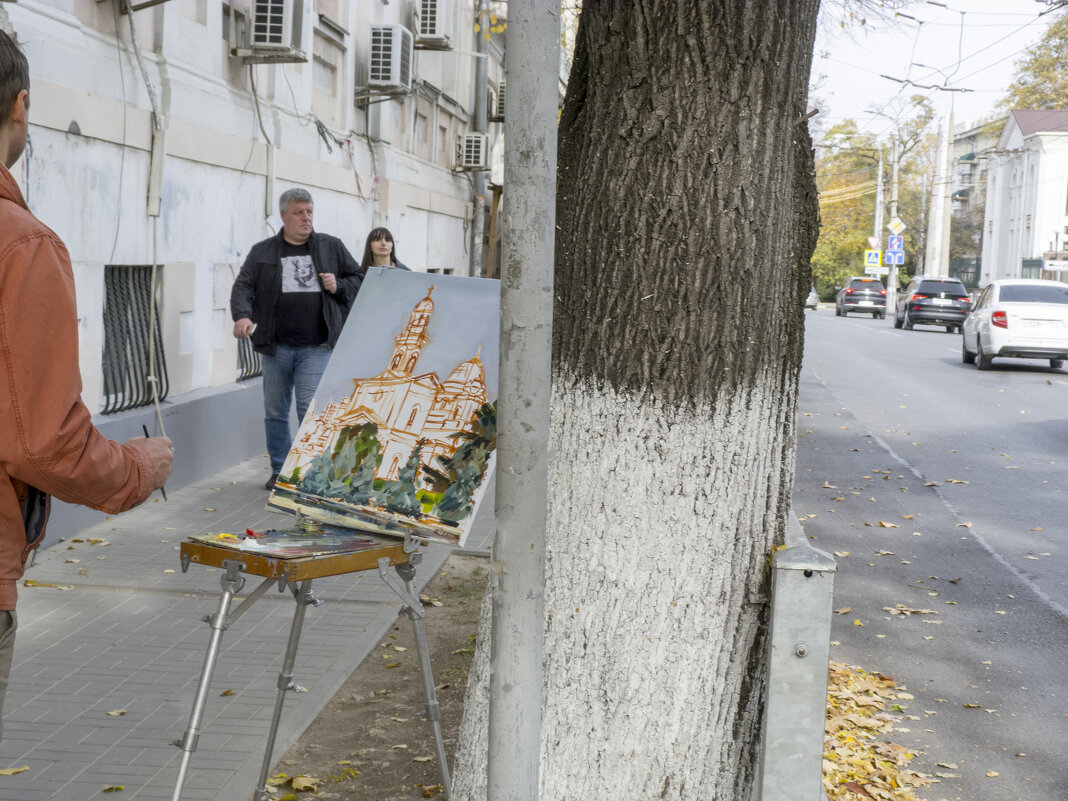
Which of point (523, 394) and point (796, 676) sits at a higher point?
point (523, 394)

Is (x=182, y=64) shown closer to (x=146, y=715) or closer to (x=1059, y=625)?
(x=146, y=715)

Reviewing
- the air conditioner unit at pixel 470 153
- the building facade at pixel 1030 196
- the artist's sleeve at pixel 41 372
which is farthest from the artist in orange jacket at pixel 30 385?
the building facade at pixel 1030 196

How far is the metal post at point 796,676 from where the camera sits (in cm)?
301

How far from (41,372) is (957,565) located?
674 cm

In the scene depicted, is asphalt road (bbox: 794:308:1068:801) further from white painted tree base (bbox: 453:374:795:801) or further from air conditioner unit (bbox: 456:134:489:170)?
air conditioner unit (bbox: 456:134:489:170)

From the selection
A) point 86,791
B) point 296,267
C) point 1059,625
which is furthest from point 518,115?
point 296,267

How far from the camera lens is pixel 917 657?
6.00 m

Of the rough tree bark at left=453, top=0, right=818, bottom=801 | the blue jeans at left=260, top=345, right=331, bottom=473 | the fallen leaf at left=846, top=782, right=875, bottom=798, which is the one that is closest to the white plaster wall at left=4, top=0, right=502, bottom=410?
the blue jeans at left=260, top=345, right=331, bottom=473

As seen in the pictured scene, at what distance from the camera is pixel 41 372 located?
89.4 inches

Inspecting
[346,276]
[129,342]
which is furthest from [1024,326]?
[129,342]

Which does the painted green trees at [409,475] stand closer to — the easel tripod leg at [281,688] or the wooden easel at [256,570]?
the wooden easel at [256,570]

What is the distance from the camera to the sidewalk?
4.18 metres

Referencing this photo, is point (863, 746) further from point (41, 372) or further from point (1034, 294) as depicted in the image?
point (1034, 294)

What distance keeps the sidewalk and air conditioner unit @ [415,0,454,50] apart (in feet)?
35.4
